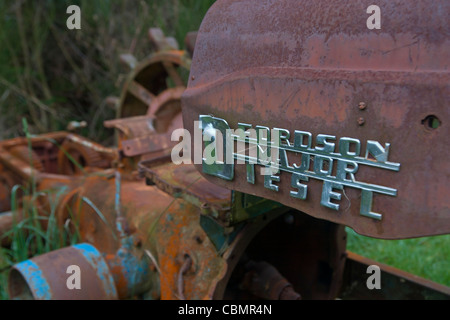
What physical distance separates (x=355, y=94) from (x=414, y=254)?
2532 mm

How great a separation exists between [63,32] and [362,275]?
4901 millimetres

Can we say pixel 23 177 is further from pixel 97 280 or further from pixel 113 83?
pixel 113 83

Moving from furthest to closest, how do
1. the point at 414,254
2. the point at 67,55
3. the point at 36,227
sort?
the point at 67,55, the point at 414,254, the point at 36,227

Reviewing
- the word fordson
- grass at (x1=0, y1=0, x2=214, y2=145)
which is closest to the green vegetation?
grass at (x1=0, y1=0, x2=214, y2=145)

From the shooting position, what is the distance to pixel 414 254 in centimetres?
304

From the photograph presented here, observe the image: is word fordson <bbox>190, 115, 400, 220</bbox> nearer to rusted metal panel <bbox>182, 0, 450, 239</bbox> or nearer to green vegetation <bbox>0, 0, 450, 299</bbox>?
rusted metal panel <bbox>182, 0, 450, 239</bbox>

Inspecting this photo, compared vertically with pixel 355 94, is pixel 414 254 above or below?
below

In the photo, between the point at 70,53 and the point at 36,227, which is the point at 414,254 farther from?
the point at 70,53

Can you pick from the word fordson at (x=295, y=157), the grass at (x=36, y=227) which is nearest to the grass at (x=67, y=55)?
the grass at (x=36, y=227)

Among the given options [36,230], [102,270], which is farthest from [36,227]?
[102,270]

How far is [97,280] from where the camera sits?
1801mm

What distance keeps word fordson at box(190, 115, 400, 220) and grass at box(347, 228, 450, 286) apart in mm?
2147

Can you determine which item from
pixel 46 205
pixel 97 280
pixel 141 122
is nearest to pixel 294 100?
pixel 97 280

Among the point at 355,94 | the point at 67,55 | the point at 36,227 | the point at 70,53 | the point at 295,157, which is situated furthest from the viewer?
the point at 70,53
